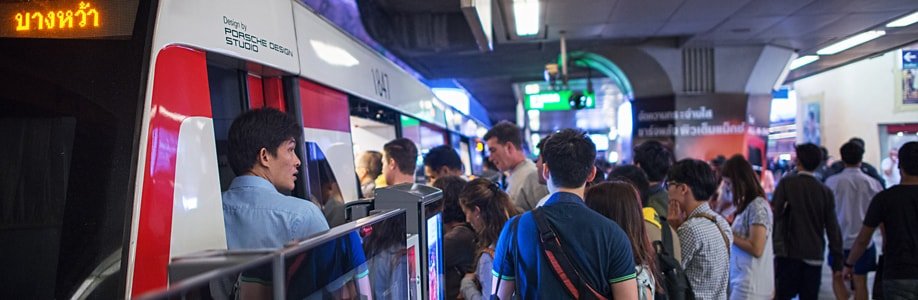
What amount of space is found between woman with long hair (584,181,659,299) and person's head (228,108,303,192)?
1.37 m

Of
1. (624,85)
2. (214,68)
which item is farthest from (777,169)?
(214,68)

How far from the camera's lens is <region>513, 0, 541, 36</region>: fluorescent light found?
8.84m

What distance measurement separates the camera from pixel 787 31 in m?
11.1

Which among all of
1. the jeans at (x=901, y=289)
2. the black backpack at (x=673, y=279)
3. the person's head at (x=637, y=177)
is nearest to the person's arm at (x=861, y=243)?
the jeans at (x=901, y=289)

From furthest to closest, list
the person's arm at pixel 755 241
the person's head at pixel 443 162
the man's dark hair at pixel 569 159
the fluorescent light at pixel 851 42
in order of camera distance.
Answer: the fluorescent light at pixel 851 42 → the person's head at pixel 443 162 → the person's arm at pixel 755 241 → the man's dark hair at pixel 569 159

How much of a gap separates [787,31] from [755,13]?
5.53 feet

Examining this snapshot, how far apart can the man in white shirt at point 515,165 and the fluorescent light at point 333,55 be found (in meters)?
1.16

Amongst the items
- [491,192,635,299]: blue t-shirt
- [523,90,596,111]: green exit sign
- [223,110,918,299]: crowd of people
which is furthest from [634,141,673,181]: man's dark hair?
[523,90,596,111]: green exit sign

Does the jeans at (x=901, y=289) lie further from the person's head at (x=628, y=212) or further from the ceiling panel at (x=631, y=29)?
the ceiling panel at (x=631, y=29)

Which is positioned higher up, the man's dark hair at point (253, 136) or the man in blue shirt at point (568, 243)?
the man's dark hair at point (253, 136)

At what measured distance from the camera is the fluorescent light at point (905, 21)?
31.1 ft

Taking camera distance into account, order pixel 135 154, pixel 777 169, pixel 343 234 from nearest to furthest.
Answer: pixel 343 234, pixel 135 154, pixel 777 169

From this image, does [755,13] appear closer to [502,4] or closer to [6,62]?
[502,4]

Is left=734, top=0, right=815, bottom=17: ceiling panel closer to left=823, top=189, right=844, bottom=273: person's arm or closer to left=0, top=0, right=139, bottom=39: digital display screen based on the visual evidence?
left=823, top=189, right=844, bottom=273: person's arm
